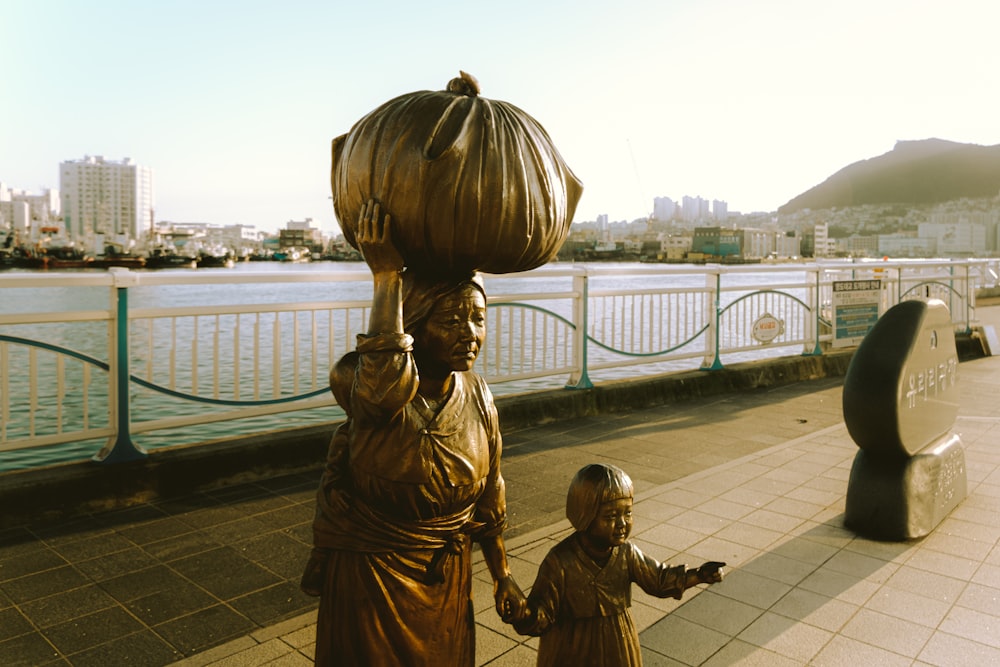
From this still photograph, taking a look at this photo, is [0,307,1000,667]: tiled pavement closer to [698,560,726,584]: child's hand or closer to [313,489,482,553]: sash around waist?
[698,560,726,584]: child's hand

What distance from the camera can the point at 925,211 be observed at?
8250 centimetres

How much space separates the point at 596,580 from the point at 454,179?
52.4 inches

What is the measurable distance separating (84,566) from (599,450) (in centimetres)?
399

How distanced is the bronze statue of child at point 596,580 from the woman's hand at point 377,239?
0.98 metres

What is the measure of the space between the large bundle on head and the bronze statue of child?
85cm

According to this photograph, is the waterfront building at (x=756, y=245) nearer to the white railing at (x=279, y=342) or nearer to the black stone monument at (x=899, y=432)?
the white railing at (x=279, y=342)

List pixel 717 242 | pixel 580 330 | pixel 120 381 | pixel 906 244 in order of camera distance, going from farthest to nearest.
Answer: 1. pixel 906 244
2. pixel 717 242
3. pixel 580 330
4. pixel 120 381

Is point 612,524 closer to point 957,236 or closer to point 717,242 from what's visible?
point 717,242

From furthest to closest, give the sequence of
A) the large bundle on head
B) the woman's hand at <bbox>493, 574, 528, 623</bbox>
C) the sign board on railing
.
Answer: the sign board on railing, the woman's hand at <bbox>493, 574, 528, 623</bbox>, the large bundle on head

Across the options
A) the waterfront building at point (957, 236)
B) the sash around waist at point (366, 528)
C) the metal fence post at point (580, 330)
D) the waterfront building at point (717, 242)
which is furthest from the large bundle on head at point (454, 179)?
the waterfront building at point (957, 236)

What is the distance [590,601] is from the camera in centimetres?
230

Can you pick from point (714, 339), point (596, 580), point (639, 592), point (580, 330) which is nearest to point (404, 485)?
point (596, 580)

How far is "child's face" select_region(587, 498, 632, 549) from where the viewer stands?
228 cm

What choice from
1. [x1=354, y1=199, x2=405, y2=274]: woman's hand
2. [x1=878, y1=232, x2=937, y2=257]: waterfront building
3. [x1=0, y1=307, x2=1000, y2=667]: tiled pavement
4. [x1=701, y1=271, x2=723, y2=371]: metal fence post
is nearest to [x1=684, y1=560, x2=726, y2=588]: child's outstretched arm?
[x1=0, y1=307, x2=1000, y2=667]: tiled pavement
